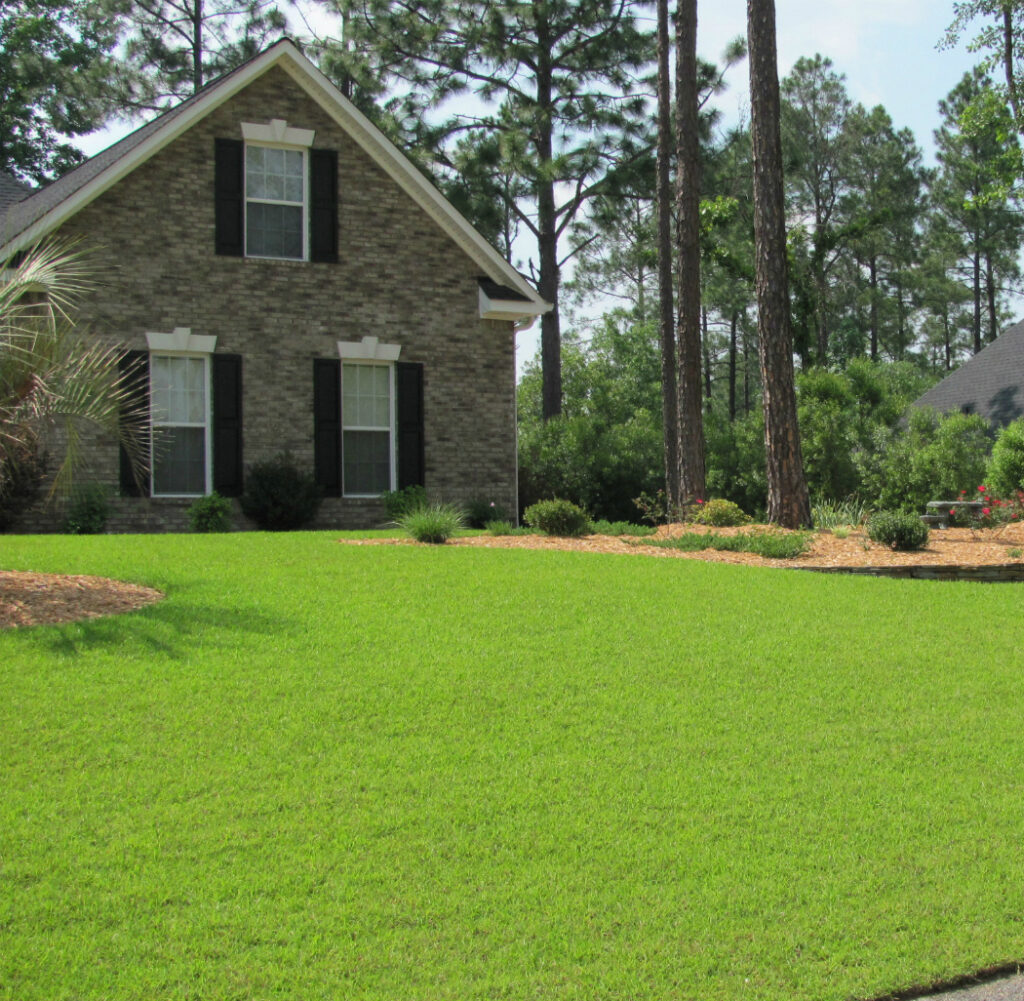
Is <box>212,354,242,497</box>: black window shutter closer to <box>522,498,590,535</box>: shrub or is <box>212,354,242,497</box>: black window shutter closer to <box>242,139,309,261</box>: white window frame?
<box>242,139,309,261</box>: white window frame

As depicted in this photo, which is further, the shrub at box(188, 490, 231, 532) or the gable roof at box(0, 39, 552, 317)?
the shrub at box(188, 490, 231, 532)

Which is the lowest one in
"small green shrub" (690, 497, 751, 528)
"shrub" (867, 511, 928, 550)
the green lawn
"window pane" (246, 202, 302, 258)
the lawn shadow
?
the green lawn

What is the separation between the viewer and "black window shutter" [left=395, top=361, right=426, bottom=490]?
1708 cm

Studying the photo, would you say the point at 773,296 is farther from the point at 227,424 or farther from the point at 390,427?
the point at 227,424

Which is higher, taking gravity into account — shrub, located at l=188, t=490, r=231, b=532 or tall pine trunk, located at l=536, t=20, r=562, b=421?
tall pine trunk, located at l=536, t=20, r=562, b=421

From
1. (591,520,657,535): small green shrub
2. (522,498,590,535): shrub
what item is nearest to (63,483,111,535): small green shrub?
(522,498,590,535): shrub

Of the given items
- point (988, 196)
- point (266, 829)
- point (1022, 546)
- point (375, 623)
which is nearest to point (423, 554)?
point (375, 623)

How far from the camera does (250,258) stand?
53.1 feet

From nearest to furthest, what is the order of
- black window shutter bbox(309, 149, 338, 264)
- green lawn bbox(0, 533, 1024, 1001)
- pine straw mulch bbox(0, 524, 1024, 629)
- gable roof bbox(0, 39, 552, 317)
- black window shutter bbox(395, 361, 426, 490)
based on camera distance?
green lawn bbox(0, 533, 1024, 1001) < pine straw mulch bbox(0, 524, 1024, 629) < gable roof bbox(0, 39, 552, 317) < black window shutter bbox(309, 149, 338, 264) < black window shutter bbox(395, 361, 426, 490)

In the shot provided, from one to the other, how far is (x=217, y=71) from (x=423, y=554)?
2309 cm

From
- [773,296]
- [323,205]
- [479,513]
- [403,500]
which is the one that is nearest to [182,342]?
[323,205]

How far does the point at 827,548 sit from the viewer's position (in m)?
12.6

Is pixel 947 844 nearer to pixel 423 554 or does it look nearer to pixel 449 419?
pixel 423 554

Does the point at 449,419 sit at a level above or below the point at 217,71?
below
